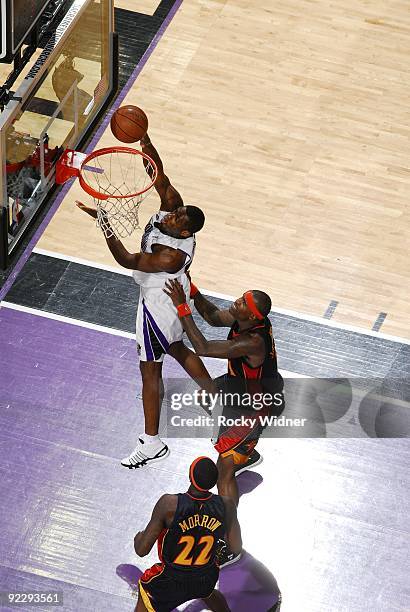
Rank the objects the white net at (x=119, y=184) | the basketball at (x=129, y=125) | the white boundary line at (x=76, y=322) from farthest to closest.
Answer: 1. the white boundary line at (x=76, y=322)
2. the white net at (x=119, y=184)
3. the basketball at (x=129, y=125)

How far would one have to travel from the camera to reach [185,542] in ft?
27.7

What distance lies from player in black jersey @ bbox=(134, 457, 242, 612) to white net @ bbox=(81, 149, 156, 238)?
90.7 inches

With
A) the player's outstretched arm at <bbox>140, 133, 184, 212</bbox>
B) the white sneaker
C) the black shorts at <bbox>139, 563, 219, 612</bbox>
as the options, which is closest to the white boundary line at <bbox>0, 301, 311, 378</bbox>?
the white sneaker

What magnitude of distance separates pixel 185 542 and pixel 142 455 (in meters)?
1.76

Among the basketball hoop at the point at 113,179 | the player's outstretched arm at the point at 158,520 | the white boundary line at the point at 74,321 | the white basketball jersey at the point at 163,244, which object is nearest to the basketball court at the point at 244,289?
the white boundary line at the point at 74,321

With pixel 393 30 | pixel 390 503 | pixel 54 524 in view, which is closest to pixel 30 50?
pixel 54 524

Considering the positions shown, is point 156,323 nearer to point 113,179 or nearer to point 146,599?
point 146,599

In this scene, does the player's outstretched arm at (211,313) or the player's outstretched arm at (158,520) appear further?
the player's outstretched arm at (211,313)

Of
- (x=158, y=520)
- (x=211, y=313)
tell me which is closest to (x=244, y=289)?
(x=211, y=313)

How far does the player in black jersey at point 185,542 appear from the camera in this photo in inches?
332

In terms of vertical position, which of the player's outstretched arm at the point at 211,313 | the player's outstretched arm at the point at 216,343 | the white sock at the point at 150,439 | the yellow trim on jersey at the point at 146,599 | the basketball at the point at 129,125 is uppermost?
the basketball at the point at 129,125

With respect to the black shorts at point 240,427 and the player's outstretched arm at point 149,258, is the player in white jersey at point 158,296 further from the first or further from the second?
the black shorts at point 240,427

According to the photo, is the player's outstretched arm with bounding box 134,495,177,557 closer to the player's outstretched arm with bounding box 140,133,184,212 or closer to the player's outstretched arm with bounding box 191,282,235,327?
the player's outstretched arm with bounding box 191,282,235,327

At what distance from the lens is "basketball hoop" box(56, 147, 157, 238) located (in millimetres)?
10164
